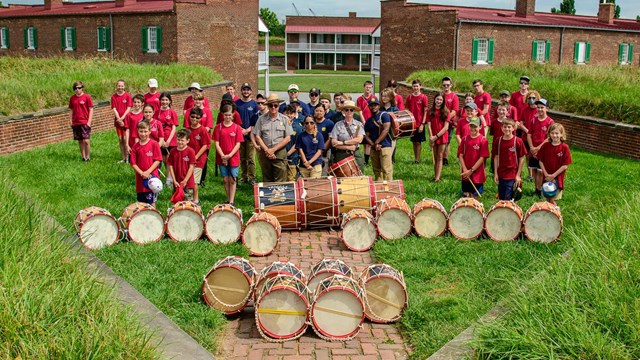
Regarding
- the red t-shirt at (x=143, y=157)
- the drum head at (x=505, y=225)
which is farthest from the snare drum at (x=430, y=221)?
the red t-shirt at (x=143, y=157)

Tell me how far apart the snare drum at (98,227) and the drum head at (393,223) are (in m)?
3.82

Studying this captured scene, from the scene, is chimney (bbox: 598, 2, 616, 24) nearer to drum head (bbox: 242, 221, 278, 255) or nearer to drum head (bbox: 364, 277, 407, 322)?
drum head (bbox: 242, 221, 278, 255)

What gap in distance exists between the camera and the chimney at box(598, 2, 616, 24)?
170 feet

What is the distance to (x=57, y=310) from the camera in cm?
536

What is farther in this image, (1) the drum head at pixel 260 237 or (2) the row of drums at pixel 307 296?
(1) the drum head at pixel 260 237

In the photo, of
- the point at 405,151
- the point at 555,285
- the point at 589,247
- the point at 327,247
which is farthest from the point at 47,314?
the point at 405,151

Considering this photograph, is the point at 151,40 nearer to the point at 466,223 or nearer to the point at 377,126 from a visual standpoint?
the point at 377,126

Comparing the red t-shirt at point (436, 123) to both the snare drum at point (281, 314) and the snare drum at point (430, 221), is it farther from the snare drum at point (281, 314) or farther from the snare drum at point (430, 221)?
the snare drum at point (281, 314)

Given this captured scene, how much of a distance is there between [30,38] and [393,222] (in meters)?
48.3

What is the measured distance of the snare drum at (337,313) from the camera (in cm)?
723

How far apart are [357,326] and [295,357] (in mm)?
767

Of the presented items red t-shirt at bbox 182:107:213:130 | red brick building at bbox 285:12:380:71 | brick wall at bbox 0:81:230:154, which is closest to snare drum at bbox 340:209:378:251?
red t-shirt at bbox 182:107:213:130

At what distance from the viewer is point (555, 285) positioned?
6219 mm

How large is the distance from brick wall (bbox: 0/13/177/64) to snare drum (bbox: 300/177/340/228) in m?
30.8
